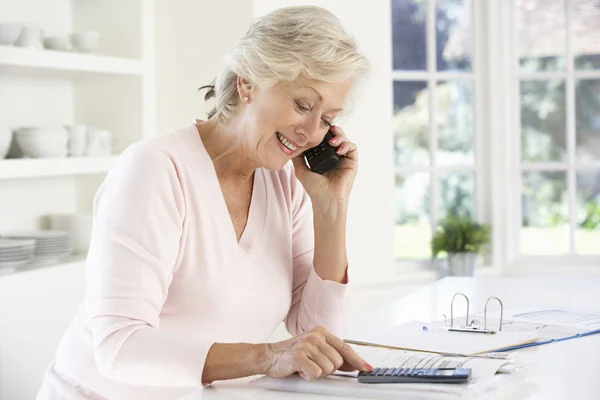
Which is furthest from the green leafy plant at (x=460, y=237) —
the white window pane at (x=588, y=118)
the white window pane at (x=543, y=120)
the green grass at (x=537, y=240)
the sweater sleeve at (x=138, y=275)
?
the sweater sleeve at (x=138, y=275)

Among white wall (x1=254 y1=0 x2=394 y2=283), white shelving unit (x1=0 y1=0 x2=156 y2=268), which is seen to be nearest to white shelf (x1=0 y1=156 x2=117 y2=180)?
white shelving unit (x1=0 y1=0 x2=156 y2=268)

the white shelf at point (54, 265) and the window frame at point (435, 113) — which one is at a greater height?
the window frame at point (435, 113)

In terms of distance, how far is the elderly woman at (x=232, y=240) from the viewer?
5.27 ft

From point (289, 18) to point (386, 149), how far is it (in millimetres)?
2486

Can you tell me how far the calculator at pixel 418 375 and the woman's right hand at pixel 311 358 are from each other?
0.03 meters

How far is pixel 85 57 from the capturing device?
3.58 meters

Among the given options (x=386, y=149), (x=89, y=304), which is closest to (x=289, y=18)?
(x=89, y=304)

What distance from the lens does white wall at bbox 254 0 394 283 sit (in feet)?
13.9

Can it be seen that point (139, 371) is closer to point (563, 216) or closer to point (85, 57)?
point (85, 57)

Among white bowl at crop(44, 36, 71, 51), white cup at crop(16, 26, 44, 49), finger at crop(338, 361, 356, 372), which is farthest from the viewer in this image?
white bowl at crop(44, 36, 71, 51)

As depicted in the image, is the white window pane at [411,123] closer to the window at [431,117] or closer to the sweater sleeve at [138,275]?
the window at [431,117]

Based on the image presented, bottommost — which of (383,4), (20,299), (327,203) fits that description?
(20,299)

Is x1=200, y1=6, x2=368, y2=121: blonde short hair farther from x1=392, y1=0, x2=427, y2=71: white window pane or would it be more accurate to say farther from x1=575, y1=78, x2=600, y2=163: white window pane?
x1=575, y1=78, x2=600, y2=163: white window pane

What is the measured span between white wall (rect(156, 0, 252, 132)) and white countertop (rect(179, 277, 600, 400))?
1.71 metres
